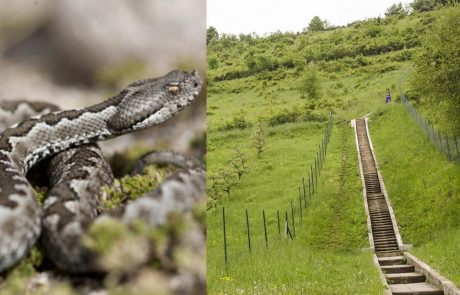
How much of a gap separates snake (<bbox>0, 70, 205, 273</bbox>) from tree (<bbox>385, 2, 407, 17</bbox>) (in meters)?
27.0

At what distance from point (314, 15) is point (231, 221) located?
1504 cm

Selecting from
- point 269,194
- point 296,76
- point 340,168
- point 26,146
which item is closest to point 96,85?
point 26,146

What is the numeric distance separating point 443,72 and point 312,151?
4.88 m

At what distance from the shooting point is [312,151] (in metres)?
21.8

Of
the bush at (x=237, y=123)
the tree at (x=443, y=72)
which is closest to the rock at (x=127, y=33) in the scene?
the tree at (x=443, y=72)

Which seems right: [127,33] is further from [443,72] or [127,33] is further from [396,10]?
[396,10]

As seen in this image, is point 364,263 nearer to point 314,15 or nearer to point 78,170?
point 78,170

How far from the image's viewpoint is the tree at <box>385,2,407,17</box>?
27.3 meters

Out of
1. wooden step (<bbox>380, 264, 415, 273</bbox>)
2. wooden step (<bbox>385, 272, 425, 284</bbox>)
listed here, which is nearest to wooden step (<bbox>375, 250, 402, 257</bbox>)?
wooden step (<bbox>380, 264, 415, 273</bbox>)

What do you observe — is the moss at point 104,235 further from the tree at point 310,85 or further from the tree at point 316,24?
the tree at point 316,24

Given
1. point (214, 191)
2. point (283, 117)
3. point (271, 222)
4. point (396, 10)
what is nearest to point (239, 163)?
point (214, 191)

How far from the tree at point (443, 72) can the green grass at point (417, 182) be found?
1.24 metres

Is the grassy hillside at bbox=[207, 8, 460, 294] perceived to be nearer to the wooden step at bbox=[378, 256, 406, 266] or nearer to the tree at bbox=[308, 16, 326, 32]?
the wooden step at bbox=[378, 256, 406, 266]

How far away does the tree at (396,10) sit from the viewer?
1077 inches
